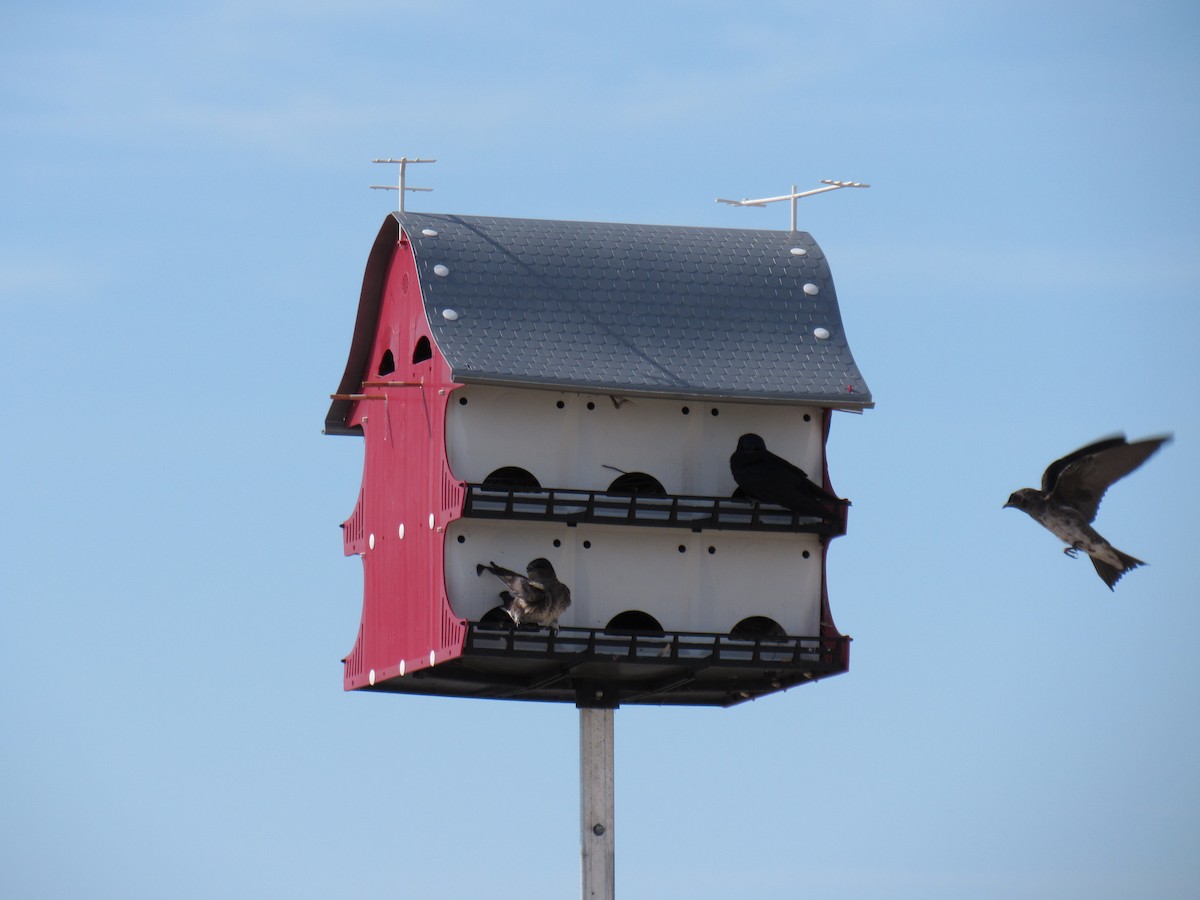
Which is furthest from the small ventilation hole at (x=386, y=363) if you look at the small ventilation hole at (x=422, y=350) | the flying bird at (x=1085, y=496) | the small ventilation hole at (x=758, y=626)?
the flying bird at (x=1085, y=496)

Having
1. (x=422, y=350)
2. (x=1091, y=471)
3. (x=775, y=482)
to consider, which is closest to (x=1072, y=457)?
(x=1091, y=471)

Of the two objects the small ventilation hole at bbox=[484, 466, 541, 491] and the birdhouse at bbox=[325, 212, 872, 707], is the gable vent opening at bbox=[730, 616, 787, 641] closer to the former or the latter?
the birdhouse at bbox=[325, 212, 872, 707]

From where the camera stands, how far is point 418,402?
22.3 m

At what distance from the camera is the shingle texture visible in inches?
855

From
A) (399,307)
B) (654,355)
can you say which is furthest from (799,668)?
(399,307)

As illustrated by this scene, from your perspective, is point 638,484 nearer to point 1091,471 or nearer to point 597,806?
point 597,806

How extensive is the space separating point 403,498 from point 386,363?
128cm

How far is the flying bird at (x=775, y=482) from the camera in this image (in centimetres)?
2161

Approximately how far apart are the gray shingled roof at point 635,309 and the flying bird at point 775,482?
1.43 feet

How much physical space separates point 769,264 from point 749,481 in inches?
71.5

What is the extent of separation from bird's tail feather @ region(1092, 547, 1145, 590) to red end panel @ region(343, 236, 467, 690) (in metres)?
4.16

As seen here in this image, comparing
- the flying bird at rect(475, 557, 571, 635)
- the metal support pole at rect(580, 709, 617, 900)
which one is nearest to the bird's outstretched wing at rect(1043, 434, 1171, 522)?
the flying bird at rect(475, 557, 571, 635)

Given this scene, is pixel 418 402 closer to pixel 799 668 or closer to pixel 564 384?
pixel 564 384

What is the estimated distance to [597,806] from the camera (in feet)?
75.6
